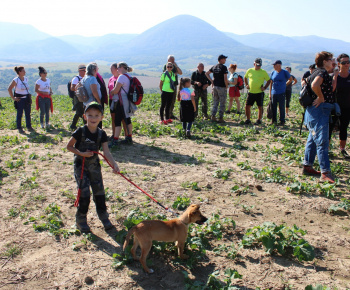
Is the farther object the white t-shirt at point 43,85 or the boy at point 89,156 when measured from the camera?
the white t-shirt at point 43,85

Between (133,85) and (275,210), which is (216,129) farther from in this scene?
(275,210)

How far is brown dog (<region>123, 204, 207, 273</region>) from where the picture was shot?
134 inches

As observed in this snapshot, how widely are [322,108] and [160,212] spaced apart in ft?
12.4

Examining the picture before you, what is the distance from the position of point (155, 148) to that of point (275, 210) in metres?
4.33

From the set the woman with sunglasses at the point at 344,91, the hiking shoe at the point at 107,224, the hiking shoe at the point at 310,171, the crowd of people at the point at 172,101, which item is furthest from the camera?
the woman with sunglasses at the point at 344,91

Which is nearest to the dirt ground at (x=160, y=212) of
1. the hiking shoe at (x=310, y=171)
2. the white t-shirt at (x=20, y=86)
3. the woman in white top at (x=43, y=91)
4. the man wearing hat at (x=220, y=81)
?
the hiking shoe at (x=310, y=171)

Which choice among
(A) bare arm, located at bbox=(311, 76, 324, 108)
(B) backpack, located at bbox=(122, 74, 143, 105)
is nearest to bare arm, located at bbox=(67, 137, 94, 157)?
(B) backpack, located at bbox=(122, 74, 143, 105)

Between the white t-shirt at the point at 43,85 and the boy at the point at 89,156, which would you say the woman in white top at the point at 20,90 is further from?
the boy at the point at 89,156

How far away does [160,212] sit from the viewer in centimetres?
486

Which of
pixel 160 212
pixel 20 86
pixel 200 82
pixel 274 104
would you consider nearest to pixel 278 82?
pixel 274 104

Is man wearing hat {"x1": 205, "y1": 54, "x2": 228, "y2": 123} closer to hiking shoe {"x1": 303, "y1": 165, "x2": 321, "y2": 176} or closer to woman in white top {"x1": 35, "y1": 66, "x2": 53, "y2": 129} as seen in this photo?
hiking shoe {"x1": 303, "y1": 165, "x2": 321, "y2": 176}

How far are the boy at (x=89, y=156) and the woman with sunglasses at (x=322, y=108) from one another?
4046 millimetres

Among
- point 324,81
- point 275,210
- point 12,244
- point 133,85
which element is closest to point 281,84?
point 324,81

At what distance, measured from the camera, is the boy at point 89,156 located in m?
4.02
